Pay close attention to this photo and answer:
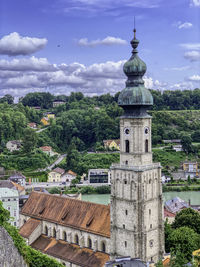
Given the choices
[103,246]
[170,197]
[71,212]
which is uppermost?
[71,212]

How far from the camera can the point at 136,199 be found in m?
29.9

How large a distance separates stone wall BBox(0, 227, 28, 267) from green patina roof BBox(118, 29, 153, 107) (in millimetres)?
13519

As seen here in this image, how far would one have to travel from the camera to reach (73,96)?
163 m

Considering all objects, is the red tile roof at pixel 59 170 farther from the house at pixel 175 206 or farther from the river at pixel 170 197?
the house at pixel 175 206

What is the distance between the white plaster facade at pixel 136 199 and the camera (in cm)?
2991

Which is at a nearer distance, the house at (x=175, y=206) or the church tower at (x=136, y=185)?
the church tower at (x=136, y=185)

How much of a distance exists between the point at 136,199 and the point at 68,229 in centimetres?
935

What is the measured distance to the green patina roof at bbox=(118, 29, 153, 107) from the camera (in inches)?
1188

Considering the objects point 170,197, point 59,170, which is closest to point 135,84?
point 170,197

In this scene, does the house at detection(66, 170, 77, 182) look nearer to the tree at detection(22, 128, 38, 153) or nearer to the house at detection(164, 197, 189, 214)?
the tree at detection(22, 128, 38, 153)

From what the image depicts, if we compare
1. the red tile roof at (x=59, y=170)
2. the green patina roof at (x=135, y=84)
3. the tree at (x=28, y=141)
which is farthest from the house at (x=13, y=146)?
the green patina roof at (x=135, y=84)

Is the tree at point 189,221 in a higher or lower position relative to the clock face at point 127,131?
lower

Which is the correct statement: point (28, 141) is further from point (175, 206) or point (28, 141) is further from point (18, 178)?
point (175, 206)

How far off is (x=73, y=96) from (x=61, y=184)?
3364 inches
